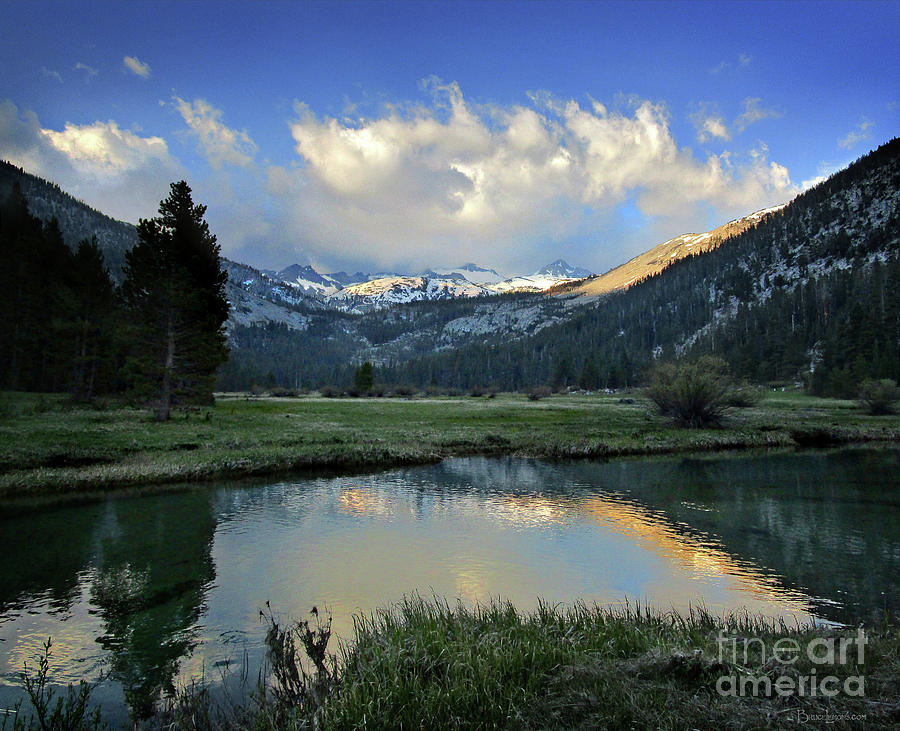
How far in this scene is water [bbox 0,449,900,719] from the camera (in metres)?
9.23

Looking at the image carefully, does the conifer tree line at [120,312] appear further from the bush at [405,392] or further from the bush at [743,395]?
the bush at [405,392]

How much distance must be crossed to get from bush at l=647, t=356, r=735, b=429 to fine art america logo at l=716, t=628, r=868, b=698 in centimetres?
4015

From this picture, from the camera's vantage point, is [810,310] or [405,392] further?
[810,310]

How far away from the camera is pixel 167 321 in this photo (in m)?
40.3

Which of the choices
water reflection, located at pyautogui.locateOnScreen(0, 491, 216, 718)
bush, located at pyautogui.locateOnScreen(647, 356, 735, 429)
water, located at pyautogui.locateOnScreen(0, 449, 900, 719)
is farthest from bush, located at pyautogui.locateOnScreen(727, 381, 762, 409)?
water reflection, located at pyautogui.locateOnScreen(0, 491, 216, 718)

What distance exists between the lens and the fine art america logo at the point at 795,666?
500cm

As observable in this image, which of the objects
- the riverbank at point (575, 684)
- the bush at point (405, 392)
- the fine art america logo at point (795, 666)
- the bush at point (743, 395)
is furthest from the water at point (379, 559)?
the bush at point (405, 392)

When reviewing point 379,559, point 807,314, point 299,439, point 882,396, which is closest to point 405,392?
point 299,439

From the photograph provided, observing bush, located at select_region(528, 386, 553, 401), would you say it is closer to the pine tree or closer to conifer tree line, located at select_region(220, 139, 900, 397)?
conifer tree line, located at select_region(220, 139, 900, 397)

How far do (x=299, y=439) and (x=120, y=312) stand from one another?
65.4 feet

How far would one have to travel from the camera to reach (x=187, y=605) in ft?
34.6

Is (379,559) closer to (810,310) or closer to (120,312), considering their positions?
(120,312)

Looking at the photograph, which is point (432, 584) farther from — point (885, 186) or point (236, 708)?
point (885, 186)

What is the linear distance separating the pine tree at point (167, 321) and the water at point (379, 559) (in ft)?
66.0
